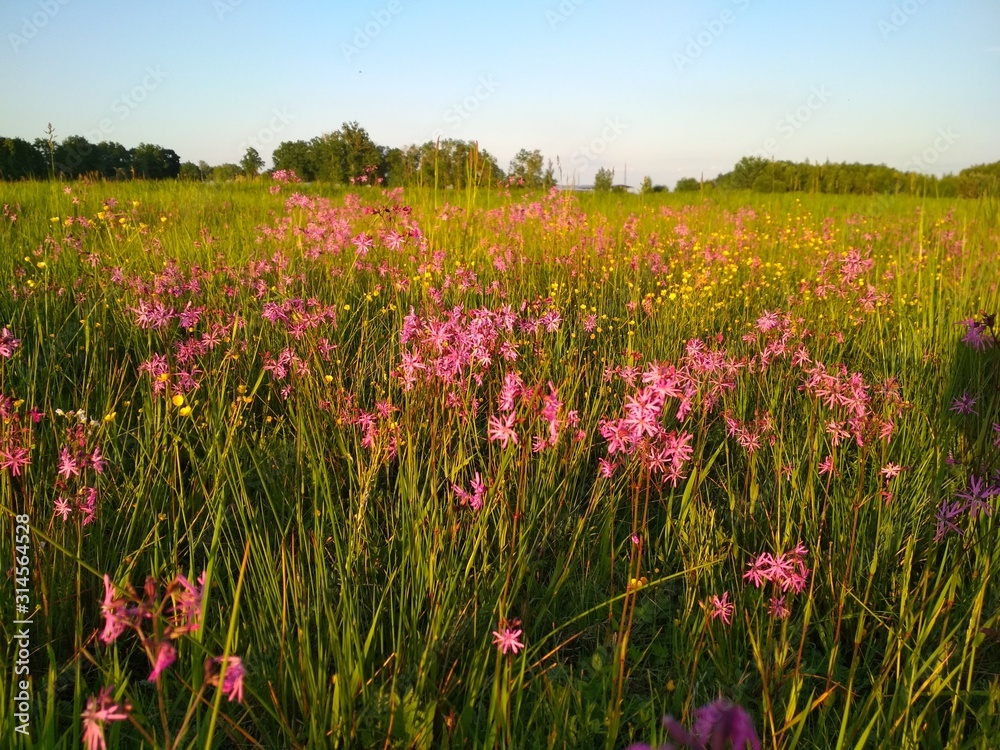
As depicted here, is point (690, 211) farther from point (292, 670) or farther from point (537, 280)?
point (292, 670)

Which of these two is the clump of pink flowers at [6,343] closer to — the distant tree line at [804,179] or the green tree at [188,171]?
the green tree at [188,171]

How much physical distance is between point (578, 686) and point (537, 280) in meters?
3.23

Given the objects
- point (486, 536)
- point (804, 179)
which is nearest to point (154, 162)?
point (486, 536)

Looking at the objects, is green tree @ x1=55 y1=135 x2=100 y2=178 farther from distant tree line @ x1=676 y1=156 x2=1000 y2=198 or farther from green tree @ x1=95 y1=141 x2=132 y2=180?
distant tree line @ x1=676 y1=156 x2=1000 y2=198

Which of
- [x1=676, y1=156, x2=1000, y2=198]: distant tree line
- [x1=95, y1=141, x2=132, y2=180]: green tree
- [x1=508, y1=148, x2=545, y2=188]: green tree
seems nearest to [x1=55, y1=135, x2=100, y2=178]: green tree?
[x1=95, y1=141, x2=132, y2=180]: green tree

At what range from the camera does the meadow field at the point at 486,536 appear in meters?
1.29

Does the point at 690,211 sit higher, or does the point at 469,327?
the point at 690,211

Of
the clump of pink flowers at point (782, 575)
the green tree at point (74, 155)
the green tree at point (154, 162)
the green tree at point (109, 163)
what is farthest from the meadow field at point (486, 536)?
the green tree at point (154, 162)

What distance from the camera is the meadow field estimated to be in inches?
50.9

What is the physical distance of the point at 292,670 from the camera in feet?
4.33

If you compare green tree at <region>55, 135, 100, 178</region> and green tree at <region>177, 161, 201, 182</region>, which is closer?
green tree at <region>55, 135, 100, 178</region>

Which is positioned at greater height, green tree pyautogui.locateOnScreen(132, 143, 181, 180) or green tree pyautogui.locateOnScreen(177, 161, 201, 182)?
green tree pyautogui.locateOnScreen(132, 143, 181, 180)

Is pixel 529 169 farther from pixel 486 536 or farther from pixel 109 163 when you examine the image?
pixel 109 163

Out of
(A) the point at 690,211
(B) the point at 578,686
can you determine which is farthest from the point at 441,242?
(A) the point at 690,211
